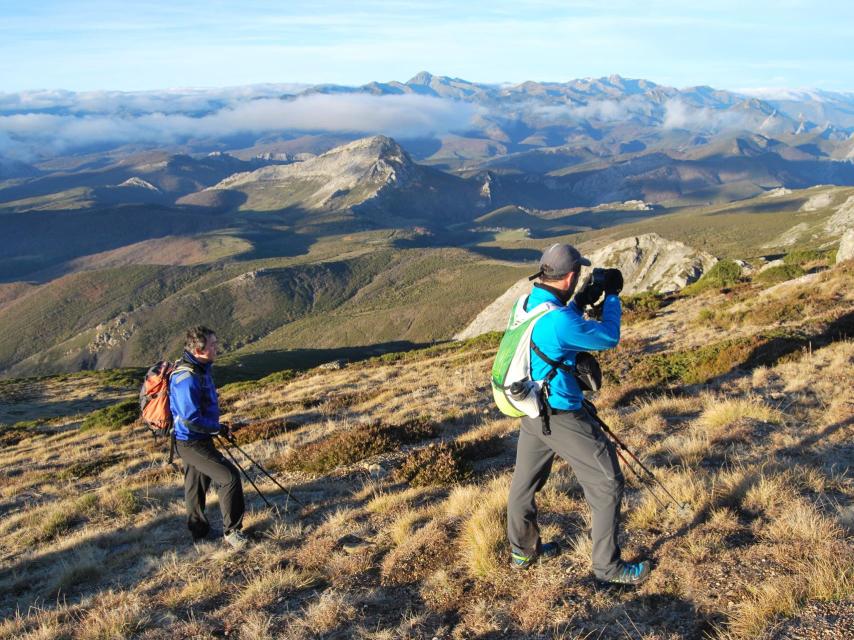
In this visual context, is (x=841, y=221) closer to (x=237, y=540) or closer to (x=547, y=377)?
(x=547, y=377)

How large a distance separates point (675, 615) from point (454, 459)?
4446mm

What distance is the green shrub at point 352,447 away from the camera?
10.6m

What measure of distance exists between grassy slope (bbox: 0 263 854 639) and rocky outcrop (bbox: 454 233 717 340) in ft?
135

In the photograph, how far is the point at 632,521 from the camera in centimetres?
618

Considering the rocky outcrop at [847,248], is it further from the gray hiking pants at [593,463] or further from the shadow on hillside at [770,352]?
the gray hiking pants at [593,463]

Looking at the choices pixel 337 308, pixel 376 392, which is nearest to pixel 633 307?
pixel 376 392

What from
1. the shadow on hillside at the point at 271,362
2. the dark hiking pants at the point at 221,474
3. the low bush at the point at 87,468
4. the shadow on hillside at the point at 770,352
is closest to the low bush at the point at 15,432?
the low bush at the point at 87,468

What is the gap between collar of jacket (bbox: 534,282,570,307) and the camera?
17.0 feet

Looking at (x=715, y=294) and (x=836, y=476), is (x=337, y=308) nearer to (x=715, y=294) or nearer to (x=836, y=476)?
(x=715, y=294)

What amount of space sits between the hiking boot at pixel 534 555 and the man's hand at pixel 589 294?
2.47 meters

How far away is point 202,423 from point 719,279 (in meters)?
33.8

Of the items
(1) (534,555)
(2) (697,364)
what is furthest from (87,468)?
(2) (697,364)

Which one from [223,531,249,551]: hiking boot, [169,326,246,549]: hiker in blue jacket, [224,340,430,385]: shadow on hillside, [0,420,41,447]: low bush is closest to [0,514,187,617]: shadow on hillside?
[223,531,249,551]: hiking boot

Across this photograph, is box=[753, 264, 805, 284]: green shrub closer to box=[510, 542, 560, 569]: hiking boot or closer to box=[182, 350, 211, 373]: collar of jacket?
box=[510, 542, 560, 569]: hiking boot
